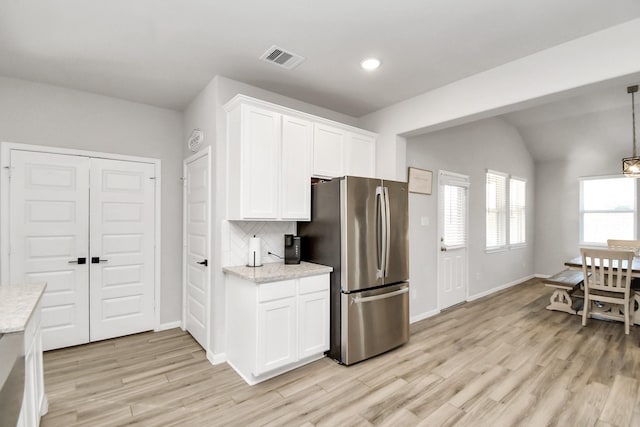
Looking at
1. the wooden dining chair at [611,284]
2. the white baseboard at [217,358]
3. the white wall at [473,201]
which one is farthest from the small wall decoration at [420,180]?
the white baseboard at [217,358]

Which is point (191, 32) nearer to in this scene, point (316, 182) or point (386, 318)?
point (316, 182)

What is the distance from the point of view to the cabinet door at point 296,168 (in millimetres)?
3031

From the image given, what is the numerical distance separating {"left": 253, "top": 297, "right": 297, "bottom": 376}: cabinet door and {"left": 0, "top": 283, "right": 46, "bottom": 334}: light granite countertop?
141 centimetres

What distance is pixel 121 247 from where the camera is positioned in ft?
11.8

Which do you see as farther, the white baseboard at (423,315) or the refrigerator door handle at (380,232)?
the white baseboard at (423,315)

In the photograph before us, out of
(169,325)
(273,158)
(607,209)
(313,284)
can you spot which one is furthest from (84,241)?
(607,209)

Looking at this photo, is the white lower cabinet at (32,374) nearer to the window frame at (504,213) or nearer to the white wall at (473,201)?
the white wall at (473,201)

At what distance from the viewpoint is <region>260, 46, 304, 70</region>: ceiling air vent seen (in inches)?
102

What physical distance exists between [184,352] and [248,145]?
2219mm

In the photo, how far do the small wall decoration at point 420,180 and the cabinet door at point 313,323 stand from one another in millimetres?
2009

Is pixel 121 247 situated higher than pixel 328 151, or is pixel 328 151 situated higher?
pixel 328 151

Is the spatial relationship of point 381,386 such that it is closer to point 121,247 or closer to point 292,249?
point 292,249

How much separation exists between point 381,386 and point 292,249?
1451 mm

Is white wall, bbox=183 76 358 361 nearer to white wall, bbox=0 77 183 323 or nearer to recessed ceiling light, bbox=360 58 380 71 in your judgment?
white wall, bbox=0 77 183 323
